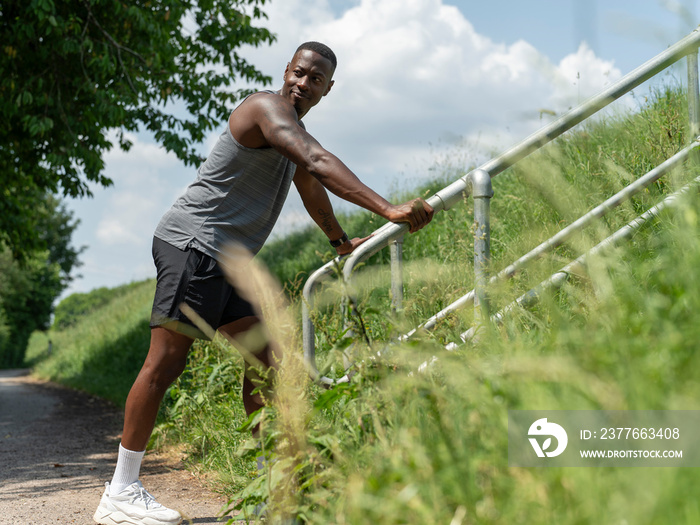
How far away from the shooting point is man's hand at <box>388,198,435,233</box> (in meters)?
2.46

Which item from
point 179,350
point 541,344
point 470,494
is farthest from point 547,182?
point 179,350

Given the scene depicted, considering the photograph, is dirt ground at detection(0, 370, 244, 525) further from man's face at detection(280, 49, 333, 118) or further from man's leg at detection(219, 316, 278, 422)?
man's face at detection(280, 49, 333, 118)

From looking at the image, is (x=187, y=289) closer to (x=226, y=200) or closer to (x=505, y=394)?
(x=226, y=200)

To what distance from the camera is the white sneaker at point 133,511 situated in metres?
2.84

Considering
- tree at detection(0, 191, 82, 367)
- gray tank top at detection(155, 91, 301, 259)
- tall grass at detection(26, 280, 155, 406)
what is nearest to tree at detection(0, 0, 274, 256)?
tall grass at detection(26, 280, 155, 406)

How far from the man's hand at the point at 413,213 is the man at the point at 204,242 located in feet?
1.54

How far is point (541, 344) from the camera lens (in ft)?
6.45

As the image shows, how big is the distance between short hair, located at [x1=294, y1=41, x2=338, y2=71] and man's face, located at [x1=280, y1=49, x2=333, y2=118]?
2 centimetres

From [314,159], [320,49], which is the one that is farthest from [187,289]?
[320,49]

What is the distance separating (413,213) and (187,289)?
1.12m

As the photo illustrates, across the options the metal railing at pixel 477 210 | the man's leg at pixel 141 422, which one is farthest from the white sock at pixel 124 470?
the metal railing at pixel 477 210

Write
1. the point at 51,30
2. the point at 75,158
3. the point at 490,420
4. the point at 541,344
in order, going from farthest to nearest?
the point at 75,158 → the point at 51,30 → the point at 541,344 → the point at 490,420

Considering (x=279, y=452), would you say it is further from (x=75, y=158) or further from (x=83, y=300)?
(x=83, y=300)

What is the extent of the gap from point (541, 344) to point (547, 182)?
2.01 feet
